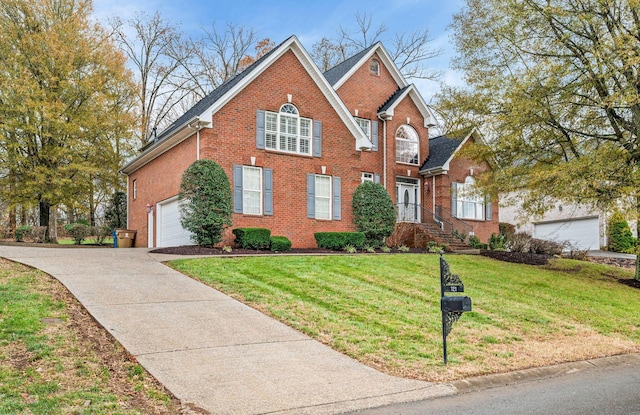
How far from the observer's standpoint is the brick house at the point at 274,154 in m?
19.0

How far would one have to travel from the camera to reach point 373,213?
69.7ft

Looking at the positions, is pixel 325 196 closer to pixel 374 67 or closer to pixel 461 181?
pixel 374 67

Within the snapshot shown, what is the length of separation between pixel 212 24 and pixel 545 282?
29.3 metres

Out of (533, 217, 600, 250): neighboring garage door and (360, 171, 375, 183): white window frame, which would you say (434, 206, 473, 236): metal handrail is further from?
(533, 217, 600, 250): neighboring garage door

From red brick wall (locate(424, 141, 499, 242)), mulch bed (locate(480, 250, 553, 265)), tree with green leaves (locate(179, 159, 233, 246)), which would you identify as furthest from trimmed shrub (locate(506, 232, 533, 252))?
tree with green leaves (locate(179, 159, 233, 246))

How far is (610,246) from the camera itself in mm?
29078

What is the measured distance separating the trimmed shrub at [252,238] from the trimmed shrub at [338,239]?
2161 millimetres

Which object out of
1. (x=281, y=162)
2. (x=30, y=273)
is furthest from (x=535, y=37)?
(x=30, y=273)

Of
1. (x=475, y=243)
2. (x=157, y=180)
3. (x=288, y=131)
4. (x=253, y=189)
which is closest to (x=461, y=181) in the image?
(x=475, y=243)

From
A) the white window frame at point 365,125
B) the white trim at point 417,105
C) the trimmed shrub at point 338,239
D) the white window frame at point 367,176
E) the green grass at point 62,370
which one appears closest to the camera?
the green grass at point 62,370

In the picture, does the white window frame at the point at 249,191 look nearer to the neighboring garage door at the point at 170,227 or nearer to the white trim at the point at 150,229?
the neighboring garage door at the point at 170,227

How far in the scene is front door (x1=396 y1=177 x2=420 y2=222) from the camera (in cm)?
2597

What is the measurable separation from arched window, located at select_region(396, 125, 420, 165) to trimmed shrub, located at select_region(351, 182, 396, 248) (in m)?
5.09

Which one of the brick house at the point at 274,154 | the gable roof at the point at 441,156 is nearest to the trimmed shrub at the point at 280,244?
the brick house at the point at 274,154
